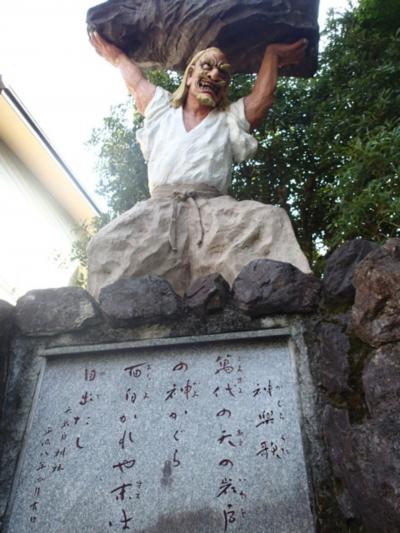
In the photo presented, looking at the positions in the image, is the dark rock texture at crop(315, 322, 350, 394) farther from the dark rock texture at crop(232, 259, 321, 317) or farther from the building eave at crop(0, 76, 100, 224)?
the building eave at crop(0, 76, 100, 224)

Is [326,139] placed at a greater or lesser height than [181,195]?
greater

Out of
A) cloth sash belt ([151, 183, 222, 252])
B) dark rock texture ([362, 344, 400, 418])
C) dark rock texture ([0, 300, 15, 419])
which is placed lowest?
dark rock texture ([362, 344, 400, 418])

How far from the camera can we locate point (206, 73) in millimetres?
3678

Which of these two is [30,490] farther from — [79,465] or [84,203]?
[84,203]

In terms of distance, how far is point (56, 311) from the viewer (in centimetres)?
234

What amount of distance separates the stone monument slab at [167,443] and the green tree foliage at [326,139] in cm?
299

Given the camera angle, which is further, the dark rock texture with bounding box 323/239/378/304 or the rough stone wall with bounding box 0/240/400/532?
the dark rock texture with bounding box 323/239/378/304

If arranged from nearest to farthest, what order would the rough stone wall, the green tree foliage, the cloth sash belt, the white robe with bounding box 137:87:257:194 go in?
the rough stone wall
the cloth sash belt
the white robe with bounding box 137:87:257:194
the green tree foliage

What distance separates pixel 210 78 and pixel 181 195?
1.14 m

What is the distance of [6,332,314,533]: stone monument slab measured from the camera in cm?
179

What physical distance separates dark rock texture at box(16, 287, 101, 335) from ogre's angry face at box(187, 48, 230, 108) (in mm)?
2030

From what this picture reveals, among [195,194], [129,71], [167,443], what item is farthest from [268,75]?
[167,443]

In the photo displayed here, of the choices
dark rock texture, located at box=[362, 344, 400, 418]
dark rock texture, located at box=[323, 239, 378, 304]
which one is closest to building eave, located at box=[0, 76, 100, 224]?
dark rock texture, located at box=[323, 239, 378, 304]

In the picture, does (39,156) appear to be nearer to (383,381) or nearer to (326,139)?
(326,139)
